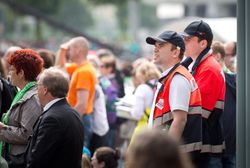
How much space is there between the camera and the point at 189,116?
7453 mm

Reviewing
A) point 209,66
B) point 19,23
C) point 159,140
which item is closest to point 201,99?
point 209,66

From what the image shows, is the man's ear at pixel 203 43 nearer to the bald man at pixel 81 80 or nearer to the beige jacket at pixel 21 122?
the beige jacket at pixel 21 122

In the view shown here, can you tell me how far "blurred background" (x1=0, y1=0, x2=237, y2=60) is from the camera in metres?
35.9

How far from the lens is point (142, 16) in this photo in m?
110

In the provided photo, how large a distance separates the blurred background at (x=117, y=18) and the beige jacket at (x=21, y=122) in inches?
497

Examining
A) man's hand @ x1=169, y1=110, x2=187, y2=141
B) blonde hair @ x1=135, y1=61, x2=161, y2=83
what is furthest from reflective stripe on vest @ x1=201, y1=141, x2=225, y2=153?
blonde hair @ x1=135, y1=61, x2=161, y2=83

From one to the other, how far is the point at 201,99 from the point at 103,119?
14.5 ft

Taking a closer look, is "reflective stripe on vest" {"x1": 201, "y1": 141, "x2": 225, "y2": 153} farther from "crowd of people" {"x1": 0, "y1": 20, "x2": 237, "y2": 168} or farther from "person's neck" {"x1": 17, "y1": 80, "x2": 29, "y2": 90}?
"person's neck" {"x1": 17, "y1": 80, "x2": 29, "y2": 90}

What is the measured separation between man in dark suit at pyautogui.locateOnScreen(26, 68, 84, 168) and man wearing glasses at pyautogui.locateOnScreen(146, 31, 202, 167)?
717mm

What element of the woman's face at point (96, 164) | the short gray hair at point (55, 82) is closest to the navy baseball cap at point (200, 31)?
the short gray hair at point (55, 82)

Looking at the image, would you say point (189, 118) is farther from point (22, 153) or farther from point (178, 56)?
point (22, 153)

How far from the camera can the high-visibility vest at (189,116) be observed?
7.42 m

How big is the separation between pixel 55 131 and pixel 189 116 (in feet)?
3.87

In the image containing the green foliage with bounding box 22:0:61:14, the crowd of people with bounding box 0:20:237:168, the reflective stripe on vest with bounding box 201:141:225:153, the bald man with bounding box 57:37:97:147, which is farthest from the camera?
the green foliage with bounding box 22:0:61:14
